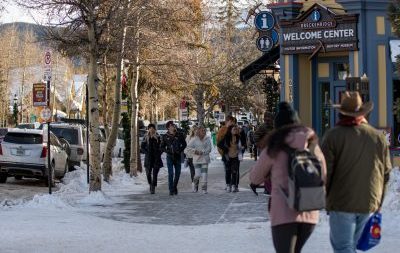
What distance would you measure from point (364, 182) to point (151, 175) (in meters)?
11.8

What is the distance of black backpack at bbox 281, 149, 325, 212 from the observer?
5.27 metres

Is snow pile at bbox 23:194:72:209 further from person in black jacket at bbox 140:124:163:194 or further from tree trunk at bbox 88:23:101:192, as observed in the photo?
person in black jacket at bbox 140:124:163:194

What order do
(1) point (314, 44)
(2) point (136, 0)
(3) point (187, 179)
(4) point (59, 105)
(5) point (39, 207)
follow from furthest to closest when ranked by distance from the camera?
(4) point (59, 105)
(3) point (187, 179)
(1) point (314, 44)
(2) point (136, 0)
(5) point (39, 207)

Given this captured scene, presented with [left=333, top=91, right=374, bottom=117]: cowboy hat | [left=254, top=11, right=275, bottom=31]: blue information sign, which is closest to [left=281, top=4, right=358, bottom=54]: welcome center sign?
[left=254, top=11, right=275, bottom=31]: blue information sign

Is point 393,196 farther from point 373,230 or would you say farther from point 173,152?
point 373,230

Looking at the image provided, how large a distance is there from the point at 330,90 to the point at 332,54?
3.63ft

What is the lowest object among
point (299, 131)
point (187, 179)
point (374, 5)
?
point (187, 179)

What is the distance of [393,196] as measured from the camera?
1186 centimetres

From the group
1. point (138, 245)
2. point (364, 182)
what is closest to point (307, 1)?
point (138, 245)

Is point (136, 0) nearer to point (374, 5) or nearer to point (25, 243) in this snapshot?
point (374, 5)

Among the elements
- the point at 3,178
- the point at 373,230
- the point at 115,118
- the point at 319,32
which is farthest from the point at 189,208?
the point at 3,178

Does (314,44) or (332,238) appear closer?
(332,238)

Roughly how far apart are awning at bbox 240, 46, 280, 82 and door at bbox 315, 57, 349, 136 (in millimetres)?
2501

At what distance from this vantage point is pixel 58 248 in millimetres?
8898
